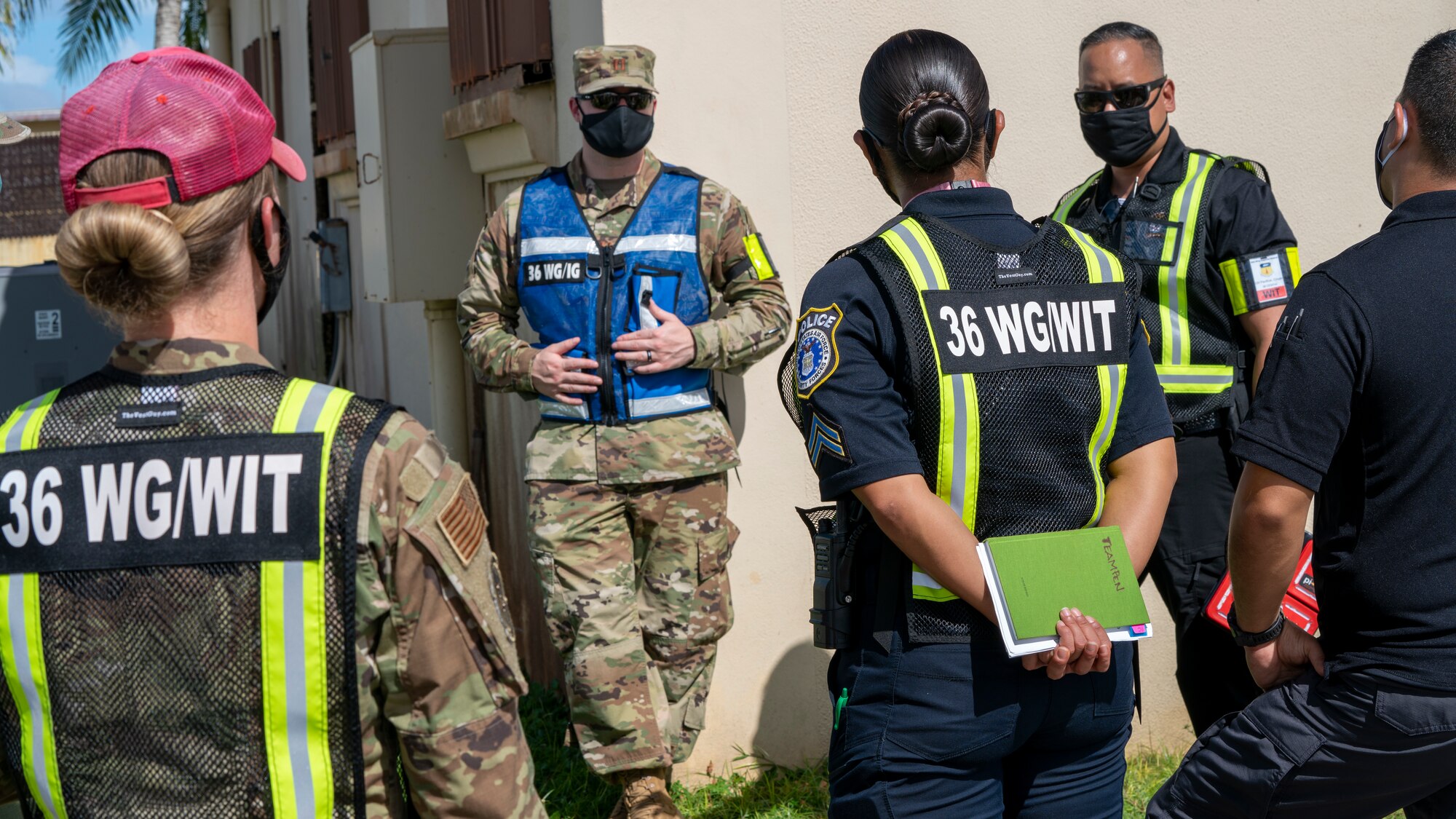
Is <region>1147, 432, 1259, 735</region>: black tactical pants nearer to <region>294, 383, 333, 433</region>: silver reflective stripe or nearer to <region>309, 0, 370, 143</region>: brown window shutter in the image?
<region>294, 383, 333, 433</region>: silver reflective stripe

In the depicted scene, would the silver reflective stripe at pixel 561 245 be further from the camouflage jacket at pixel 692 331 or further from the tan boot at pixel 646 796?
the tan boot at pixel 646 796

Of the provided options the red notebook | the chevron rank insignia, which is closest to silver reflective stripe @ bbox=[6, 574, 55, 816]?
the chevron rank insignia

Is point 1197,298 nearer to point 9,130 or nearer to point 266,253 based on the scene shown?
point 266,253

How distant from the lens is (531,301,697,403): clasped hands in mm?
3695

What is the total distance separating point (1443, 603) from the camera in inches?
78.2

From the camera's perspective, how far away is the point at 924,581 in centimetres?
196

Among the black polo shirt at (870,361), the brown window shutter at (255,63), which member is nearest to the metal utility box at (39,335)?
the black polo shirt at (870,361)

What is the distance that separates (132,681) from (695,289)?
261 cm

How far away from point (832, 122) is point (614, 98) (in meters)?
0.79

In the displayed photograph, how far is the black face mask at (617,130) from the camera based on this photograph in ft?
12.2

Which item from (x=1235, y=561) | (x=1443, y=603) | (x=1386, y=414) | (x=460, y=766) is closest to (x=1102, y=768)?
(x=1235, y=561)

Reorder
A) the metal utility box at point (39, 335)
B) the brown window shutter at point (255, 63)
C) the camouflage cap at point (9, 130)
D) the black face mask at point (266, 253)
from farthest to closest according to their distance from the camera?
1. the brown window shutter at point (255, 63)
2. the metal utility box at point (39, 335)
3. the camouflage cap at point (9, 130)
4. the black face mask at point (266, 253)

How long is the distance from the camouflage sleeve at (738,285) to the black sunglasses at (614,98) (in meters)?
0.32

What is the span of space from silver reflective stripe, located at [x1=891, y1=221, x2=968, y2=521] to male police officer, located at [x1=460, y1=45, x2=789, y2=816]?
180 centimetres
